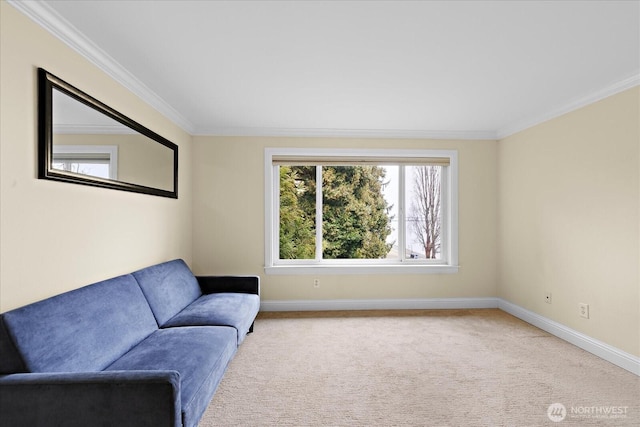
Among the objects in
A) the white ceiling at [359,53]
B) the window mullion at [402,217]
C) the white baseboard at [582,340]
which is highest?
the white ceiling at [359,53]

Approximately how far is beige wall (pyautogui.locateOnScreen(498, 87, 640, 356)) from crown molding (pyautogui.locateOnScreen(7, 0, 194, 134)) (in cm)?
402

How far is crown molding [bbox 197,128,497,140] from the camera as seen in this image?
13.4ft

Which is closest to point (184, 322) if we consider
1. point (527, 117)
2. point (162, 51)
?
point (162, 51)

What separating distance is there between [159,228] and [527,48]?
3.40 metres

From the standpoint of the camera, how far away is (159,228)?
10.5 ft

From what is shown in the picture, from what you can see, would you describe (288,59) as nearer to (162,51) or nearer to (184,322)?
(162,51)

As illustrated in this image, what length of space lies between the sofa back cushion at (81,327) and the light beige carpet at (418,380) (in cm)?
72

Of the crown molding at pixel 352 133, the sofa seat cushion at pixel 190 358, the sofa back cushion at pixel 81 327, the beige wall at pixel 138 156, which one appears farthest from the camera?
the crown molding at pixel 352 133

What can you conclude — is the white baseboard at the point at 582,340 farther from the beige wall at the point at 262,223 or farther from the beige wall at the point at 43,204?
the beige wall at the point at 43,204

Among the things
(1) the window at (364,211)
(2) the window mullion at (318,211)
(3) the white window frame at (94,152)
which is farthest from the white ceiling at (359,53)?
(2) the window mullion at (318,211)

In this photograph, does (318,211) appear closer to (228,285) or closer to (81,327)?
(228,285)

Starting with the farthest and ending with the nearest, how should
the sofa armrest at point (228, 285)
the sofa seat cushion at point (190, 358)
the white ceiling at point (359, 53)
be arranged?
1. the sofa armrest at point (228, 285)
2. the white ceiling at point (359, 53)
3. the sofa seat cushion at point (190, 358)

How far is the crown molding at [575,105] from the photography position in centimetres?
261

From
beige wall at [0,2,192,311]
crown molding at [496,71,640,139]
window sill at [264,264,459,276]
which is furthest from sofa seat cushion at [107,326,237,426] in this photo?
crown molding at [496,71,640,139]
